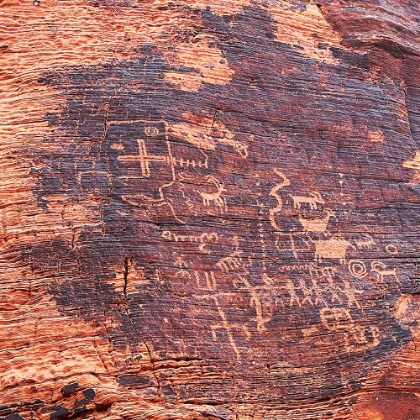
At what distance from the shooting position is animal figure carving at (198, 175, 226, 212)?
567 cm

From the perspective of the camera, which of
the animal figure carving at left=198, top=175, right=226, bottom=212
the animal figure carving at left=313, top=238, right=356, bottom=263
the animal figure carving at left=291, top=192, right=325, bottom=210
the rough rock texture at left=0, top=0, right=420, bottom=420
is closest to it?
the rough rock texture at left=0, top=0, right=420, bottom=420

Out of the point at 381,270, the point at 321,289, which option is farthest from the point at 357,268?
the point at 321,289

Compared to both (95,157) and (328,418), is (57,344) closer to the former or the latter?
(95,157)

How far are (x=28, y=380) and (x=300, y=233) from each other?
278cm

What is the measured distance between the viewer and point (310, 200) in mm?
6027

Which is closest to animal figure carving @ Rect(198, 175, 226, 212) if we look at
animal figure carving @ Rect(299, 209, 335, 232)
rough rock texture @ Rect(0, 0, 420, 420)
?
rough rock texture @ Rect(0, 0, 420, 420)

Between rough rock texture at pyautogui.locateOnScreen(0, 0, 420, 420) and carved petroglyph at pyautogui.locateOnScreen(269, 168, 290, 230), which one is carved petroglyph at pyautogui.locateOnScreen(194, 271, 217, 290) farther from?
carved petroglyph at pyautogui.locateOnScreen(269, 168, 290, 230)

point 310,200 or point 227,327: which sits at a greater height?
point 310,200

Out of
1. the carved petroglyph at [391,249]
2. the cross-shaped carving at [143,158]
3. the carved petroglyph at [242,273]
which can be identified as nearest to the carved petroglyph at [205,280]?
the carved petroglyph at [242,273]

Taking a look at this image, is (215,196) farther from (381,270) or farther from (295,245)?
(381,270)

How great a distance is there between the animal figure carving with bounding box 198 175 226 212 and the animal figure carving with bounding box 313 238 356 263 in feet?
3.25

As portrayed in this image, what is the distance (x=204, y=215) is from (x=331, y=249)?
1295mm

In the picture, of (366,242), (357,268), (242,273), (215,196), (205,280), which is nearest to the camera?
(205,280)

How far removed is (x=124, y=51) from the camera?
611 centimetres
